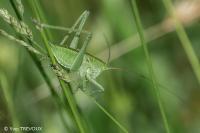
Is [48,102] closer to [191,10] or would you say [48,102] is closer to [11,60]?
[11,60]

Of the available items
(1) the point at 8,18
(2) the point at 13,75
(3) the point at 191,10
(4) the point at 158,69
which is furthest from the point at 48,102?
(1) the point at 8,18

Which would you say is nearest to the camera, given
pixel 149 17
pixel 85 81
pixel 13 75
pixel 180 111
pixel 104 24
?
pixel 85 81

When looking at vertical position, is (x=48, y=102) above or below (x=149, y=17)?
below

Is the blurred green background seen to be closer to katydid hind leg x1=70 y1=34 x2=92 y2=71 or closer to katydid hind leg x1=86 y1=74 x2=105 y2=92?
katydid hind leg x1=86 y1=74 x2=105 y2=92

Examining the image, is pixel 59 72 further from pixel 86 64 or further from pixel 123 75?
pixel 123 75

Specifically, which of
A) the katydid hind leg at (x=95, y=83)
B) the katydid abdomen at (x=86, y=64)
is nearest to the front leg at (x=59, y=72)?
the katydid abdomen at (x=86, y=64)

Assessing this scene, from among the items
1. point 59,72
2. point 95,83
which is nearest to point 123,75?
point 95,83

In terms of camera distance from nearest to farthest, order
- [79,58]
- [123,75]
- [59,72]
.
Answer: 1. [59,72]
2. [79,58]
3. [123,75]

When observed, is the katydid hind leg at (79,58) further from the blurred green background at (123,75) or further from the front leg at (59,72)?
the blurred green background at (123,75)
